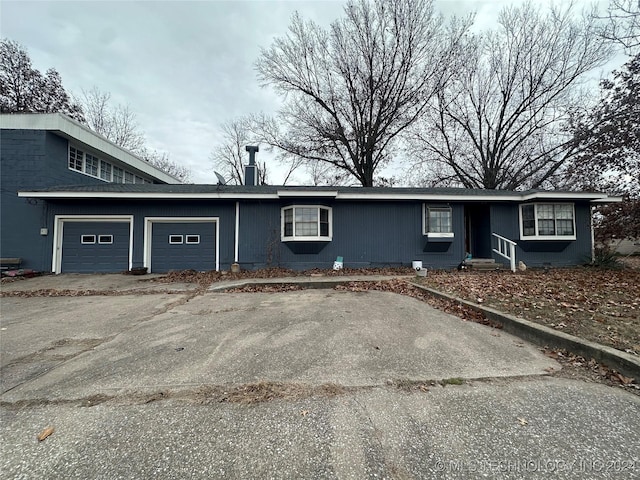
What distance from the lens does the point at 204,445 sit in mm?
1796

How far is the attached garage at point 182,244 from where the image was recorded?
1036 centimetres

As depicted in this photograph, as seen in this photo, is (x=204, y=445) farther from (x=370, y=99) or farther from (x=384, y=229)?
(x=370, y=99)

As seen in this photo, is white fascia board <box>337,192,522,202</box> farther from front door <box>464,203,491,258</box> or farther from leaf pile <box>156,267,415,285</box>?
leaf pile <box>156,267,415,285</box>

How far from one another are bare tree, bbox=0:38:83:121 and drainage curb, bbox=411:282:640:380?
2460cm

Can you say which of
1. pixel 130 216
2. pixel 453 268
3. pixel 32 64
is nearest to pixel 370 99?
pixel 453 268

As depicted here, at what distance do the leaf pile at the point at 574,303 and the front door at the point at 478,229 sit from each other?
14.0ft

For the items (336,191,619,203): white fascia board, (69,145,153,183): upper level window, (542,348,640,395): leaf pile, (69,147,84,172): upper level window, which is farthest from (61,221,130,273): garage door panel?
(542,348,640,395): leaf pile

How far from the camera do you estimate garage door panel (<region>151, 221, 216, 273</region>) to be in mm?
10375

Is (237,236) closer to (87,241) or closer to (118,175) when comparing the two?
(87,241)

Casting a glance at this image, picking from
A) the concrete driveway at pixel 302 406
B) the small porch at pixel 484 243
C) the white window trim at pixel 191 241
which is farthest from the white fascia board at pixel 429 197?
the concrete driveway at pixel 302 406

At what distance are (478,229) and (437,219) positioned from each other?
247cm

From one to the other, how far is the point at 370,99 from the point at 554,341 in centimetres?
1850

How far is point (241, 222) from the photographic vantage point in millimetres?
10461

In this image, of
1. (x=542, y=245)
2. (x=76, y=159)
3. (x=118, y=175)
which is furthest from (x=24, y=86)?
(x=542, y=245)
